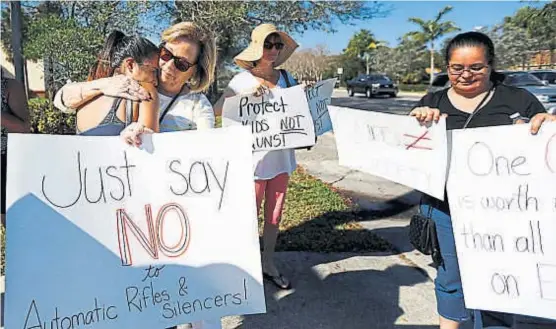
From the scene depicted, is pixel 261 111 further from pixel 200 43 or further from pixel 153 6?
pixel 153 6

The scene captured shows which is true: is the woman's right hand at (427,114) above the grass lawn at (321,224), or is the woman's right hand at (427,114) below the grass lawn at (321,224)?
above

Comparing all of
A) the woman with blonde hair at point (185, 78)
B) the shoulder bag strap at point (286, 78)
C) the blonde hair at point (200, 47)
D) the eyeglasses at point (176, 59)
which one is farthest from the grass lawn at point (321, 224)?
the eyeglasses at point (176, 59)

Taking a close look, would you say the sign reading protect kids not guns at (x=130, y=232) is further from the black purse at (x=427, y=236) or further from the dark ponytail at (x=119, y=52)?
the black purse at (x=427, y=236)

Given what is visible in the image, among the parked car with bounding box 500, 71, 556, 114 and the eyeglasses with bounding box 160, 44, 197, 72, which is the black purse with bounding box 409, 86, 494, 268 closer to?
the eyeglasses with bounding box 160, 44, 197, 72

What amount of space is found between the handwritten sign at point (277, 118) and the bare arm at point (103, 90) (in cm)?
113

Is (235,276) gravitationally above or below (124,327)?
above

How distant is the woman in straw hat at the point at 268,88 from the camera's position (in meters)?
3.04

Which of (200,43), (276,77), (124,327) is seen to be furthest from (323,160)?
(124,327)

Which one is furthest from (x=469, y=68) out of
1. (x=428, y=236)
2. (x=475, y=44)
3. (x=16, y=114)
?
(x=16, y=114)

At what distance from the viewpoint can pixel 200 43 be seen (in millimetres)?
2293

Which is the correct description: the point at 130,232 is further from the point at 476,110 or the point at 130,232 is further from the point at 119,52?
the point at 476,110

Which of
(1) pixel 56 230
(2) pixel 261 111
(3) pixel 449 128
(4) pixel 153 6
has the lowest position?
(1) pixel 56 230

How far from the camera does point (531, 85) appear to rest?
43.4ft

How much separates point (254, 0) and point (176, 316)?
1377 cm
